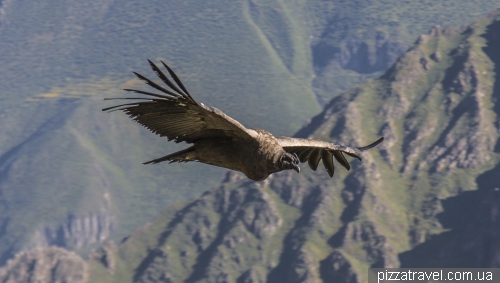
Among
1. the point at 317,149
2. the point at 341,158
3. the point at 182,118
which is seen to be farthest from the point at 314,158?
the point at 182,118

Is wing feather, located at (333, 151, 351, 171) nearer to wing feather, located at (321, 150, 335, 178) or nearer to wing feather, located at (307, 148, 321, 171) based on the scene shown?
wing feather, located at (321, 150, 335, 178)

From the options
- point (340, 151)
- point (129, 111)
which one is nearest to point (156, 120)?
point (129, 111)

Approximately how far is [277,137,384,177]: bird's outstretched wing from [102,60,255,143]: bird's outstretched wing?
249 centimetres

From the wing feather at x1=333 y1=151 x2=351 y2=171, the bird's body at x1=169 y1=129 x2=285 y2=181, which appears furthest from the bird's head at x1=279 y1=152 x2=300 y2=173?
the wing feather at x1=333 y1=151 x2=351 y2=171

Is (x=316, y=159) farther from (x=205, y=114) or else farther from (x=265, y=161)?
(x=205, y=114)

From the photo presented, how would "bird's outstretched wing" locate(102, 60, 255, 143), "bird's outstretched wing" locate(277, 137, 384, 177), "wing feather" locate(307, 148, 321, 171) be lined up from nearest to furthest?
"bird's outstretched wing" locate(102, 60, 255, 143)
"bird's outstretched wing" locate(277, 137, 384, 177)
"wing feather" locate(307, 148, 321, 171)

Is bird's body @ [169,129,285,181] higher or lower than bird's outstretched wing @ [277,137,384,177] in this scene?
lower

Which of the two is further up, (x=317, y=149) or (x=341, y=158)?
(x=317, y=149)

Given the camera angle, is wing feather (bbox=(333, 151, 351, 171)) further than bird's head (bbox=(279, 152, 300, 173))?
Yes

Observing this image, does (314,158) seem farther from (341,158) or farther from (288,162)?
(288,162)

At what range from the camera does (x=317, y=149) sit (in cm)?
2897

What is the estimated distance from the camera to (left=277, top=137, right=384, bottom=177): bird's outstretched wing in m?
26.3

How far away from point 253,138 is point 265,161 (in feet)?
2.32

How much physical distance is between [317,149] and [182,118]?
7.37 metres
